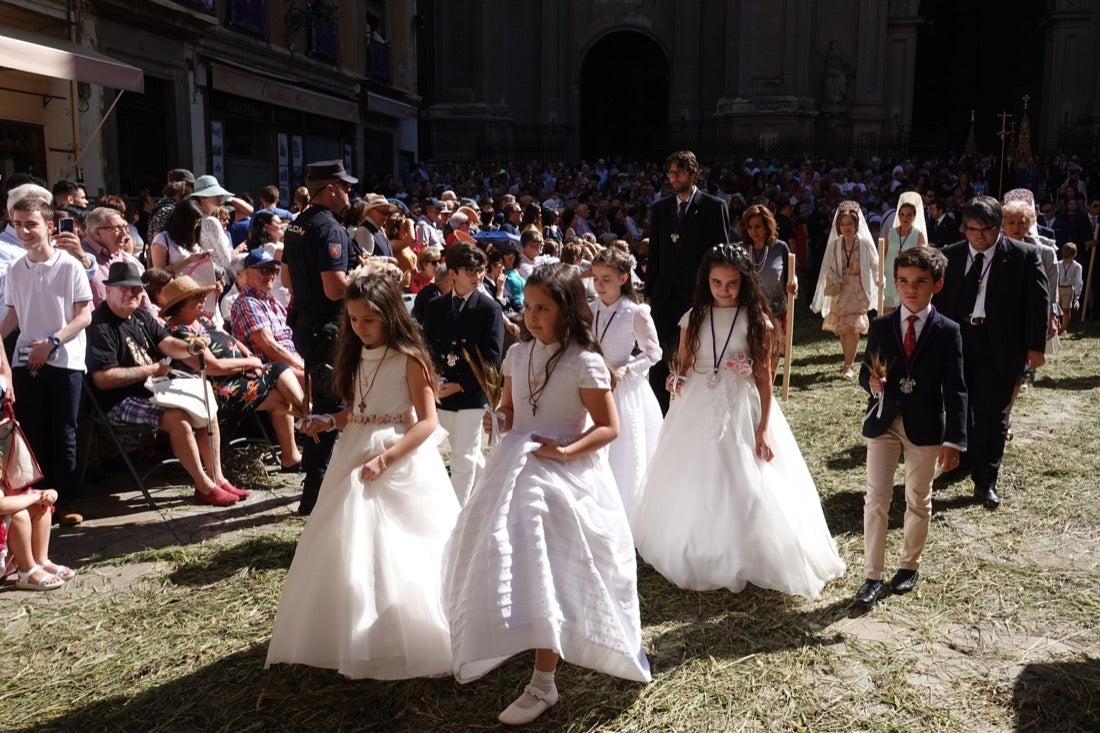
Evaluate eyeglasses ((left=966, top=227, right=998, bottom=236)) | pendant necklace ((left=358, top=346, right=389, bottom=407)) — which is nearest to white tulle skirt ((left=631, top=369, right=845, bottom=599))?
pendant necklace ((left=358, top=346, right=389, bottom=407))

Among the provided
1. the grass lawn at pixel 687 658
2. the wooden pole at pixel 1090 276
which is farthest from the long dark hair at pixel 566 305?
the wooden pole at pixel 1090 276

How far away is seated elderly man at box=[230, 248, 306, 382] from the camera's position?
274 inches

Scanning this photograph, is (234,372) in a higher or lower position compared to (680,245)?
lower

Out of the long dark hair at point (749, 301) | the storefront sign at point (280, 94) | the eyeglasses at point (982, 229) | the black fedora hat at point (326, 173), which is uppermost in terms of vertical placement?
the storefront sign at point (280, 94)

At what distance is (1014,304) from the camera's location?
600cm

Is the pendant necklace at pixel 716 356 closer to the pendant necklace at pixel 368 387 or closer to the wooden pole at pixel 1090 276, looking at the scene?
the pendant necklace at pixel 368 387

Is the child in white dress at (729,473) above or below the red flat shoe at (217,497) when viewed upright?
above

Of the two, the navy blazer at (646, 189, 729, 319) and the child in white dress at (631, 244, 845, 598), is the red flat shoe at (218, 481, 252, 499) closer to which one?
the child in white dress at (631, 244, 845, 598)

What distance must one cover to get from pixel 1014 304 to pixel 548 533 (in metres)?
4.07

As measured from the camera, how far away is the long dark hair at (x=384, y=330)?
400 cm

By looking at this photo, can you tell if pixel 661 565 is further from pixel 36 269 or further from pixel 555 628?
pixel 36 269

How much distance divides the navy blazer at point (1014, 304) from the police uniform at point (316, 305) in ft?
13.6

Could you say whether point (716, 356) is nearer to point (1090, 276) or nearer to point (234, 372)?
point (234, 372)

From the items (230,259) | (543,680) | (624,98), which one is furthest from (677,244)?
(624,98)
